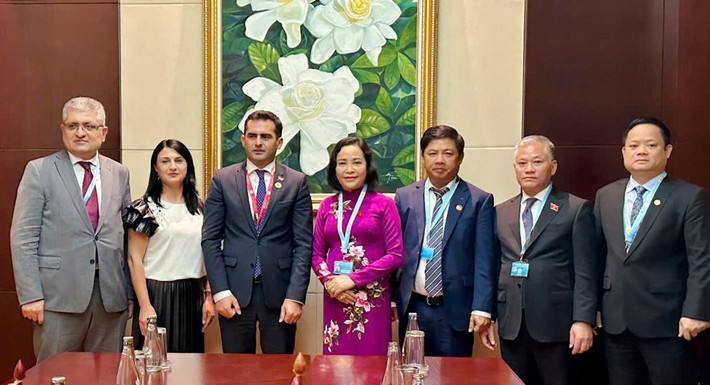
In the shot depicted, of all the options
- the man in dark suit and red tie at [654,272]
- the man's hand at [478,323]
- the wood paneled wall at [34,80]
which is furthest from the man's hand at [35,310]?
the man in dark suit and red tie at [654,272]

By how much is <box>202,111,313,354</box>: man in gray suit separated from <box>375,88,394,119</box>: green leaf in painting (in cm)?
89

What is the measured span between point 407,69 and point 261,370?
2339 mm

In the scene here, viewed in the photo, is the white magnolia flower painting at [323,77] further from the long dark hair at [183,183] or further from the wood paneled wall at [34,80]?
the wood paneled wall at [34,80]

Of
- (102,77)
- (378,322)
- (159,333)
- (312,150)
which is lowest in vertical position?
(378,322)

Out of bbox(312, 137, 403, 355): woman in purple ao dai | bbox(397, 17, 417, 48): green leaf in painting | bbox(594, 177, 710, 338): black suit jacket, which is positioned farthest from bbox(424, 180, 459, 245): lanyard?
bbox(397, 17, 417, 48): green leaf in painting

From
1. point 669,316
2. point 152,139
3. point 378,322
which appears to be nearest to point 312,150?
point 152,139

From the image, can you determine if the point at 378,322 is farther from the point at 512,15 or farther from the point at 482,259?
the point at 512,15

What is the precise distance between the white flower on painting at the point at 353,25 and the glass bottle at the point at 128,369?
252 cm

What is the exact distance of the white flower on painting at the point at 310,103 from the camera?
4.02m

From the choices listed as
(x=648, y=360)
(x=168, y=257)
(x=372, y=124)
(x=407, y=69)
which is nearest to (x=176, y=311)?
(x=168, y=257)

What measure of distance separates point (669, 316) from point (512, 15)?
6.73ft

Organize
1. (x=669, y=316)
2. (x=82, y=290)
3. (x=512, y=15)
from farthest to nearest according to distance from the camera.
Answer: (x=512, y=15), (x=82, y=290), (x=669, y=316)

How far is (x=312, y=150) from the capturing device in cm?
404

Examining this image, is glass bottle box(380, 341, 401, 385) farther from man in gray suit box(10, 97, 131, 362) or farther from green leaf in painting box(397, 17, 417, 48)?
green leaf in painting box(397, 17, 417, 48)
